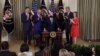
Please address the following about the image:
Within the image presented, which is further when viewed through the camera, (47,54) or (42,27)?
(42,27)

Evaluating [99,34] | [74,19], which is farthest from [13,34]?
[99,34]

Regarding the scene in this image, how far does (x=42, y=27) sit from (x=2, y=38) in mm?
1729

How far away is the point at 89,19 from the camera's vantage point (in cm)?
1286

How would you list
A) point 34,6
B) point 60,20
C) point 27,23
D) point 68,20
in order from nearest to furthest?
point 27,23, point 68,20, point 60,20, point 34,6

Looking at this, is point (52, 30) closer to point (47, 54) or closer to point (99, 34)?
point (99, 34)

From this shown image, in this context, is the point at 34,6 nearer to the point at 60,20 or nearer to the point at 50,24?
the point at 50,24

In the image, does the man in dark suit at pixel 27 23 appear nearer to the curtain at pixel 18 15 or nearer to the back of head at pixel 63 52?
the curtain at pixel 18 15

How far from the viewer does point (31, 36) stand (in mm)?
12117

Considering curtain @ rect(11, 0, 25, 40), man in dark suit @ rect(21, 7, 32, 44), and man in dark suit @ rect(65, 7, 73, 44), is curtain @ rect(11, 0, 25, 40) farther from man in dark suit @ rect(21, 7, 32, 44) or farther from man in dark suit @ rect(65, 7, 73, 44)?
man in dark suit @ rect(65, 7, 73, 44)

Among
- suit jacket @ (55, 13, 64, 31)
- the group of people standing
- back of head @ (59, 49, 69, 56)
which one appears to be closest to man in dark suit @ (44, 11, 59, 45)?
the group of people standing

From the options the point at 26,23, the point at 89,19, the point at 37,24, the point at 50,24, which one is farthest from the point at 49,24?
the point at 89,19

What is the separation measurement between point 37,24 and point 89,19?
2282 millimetres

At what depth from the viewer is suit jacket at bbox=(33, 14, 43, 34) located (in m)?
11.8

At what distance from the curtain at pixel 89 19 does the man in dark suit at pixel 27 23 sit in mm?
2201
